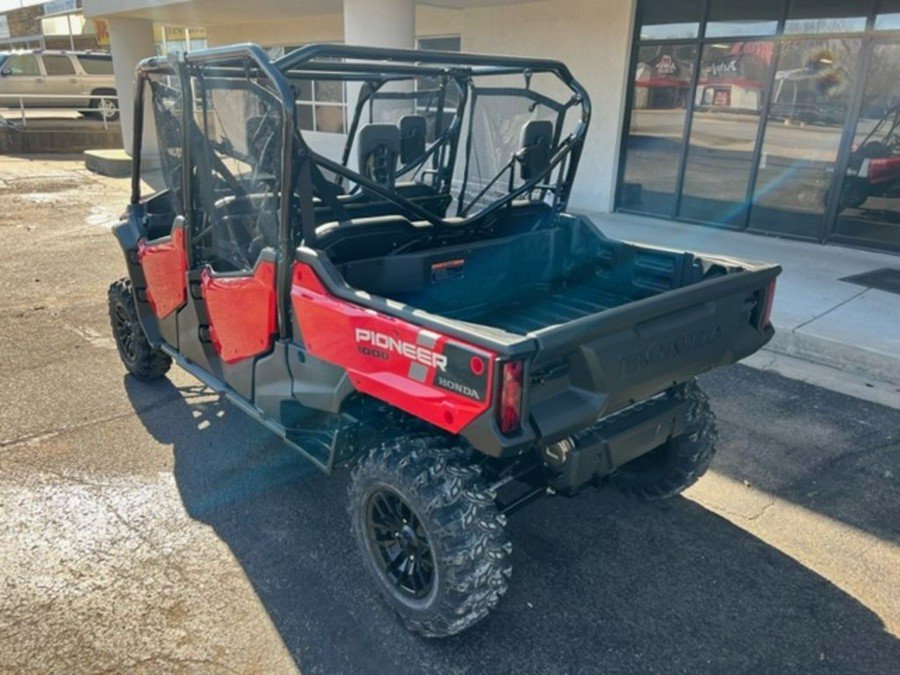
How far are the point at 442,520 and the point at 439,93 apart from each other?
2.69 metres

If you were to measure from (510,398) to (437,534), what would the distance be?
647 millimetres

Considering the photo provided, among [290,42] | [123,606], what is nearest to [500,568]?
[123,606]

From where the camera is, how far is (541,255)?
381cm

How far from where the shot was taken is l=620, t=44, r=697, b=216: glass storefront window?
9.03 metres

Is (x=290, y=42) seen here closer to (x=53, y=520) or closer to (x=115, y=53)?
(x=115, y=53)

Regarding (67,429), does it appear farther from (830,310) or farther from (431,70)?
(830,310)

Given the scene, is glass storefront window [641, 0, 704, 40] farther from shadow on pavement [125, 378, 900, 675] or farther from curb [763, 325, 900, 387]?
shadow on pavement [125, 378, 900, 675]

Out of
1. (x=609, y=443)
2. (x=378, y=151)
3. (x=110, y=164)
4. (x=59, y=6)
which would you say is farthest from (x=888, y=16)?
(x=59, y=6)

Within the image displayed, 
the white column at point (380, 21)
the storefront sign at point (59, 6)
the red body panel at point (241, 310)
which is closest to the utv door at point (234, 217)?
the red body panel at point (241, 310)

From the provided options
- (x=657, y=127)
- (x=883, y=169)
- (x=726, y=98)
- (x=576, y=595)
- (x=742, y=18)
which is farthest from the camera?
(x=657, y=127)

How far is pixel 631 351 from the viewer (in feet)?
8.20

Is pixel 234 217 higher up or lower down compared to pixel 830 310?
higher up

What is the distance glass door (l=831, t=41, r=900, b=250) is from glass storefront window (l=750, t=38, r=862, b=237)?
0.66ft

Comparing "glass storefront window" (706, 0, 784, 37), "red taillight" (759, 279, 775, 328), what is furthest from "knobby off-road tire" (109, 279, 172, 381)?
"glass storefront window" (706, 0, 784, 37)
